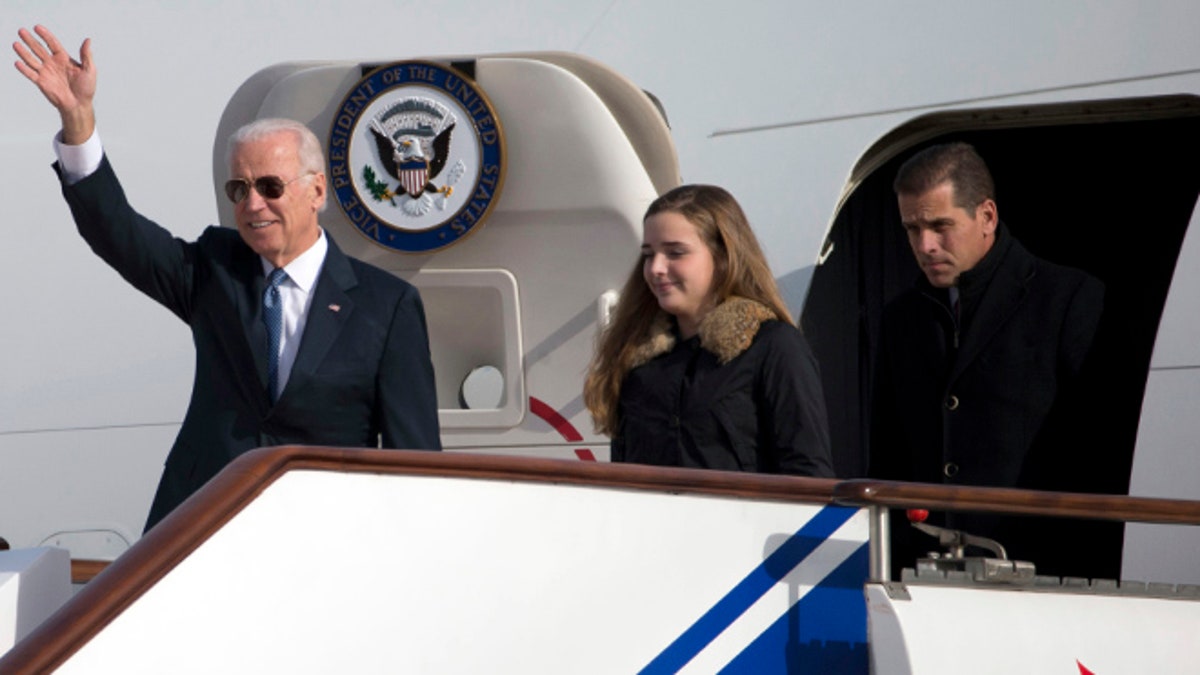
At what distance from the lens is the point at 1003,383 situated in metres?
3.02

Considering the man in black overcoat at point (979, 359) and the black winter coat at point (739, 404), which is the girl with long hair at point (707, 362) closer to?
the black winter coat at point (739, 404)

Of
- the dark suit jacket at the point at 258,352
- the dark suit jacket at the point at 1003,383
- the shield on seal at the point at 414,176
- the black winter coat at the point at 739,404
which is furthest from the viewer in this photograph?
the shield on seal at the point at 414,176

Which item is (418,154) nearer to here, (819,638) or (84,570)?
(84,570)

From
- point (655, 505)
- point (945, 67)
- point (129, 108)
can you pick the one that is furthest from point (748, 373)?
point (129, 108)

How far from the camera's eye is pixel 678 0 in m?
4.18

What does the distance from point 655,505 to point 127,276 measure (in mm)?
1104

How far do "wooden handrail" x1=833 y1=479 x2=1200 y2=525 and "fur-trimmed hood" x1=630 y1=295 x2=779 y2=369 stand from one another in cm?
53

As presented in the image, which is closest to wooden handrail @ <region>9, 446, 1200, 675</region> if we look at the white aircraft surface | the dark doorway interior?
the white aircraft surface

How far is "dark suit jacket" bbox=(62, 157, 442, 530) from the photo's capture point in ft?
9.18

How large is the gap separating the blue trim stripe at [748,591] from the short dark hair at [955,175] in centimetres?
99

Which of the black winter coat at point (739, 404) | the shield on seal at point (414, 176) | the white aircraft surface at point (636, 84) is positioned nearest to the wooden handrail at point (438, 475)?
the black winter coat at point (739, 404)

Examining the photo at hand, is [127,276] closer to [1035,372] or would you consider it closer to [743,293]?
[743,293]

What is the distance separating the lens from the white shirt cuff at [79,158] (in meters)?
2.80

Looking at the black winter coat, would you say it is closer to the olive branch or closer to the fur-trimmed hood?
the fur-trimmed hood
